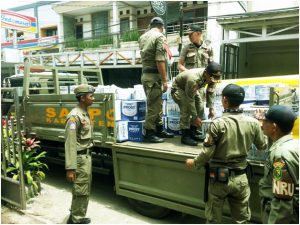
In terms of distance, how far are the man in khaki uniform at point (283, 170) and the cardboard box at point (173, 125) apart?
2257mm

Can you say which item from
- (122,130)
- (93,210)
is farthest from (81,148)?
(93,210)

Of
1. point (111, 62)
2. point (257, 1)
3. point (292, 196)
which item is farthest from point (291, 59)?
point (292, 196)

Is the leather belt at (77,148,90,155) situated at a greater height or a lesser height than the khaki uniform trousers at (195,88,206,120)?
lesser

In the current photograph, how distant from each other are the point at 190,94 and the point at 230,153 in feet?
3.78

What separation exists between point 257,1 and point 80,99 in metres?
11.0

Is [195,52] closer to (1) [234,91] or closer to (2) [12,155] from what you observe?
(1) [234,91]

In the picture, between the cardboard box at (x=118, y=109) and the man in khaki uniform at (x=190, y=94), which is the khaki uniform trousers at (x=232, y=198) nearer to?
the man in khaki uniform at (x=190, y=94)

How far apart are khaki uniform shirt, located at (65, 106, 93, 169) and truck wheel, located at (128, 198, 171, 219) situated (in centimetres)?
101

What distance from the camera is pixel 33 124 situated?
5332mm

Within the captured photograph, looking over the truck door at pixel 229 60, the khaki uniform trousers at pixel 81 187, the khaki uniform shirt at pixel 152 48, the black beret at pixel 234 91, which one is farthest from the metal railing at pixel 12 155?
the truck door at pixel 229 60

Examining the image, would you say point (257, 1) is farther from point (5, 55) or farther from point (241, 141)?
point (241, 141)

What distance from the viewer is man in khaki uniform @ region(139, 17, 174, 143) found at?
12.7 feet

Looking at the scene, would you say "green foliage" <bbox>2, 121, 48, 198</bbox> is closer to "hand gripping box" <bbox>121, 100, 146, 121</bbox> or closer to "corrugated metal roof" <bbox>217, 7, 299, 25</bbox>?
"hand gripping box" <bbox>121, 100, 146, 121</bbox>

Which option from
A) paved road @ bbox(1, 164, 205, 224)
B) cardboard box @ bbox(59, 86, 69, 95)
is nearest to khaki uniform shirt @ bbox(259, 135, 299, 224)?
paved road @ bbox(1, 164, 205, 224)
